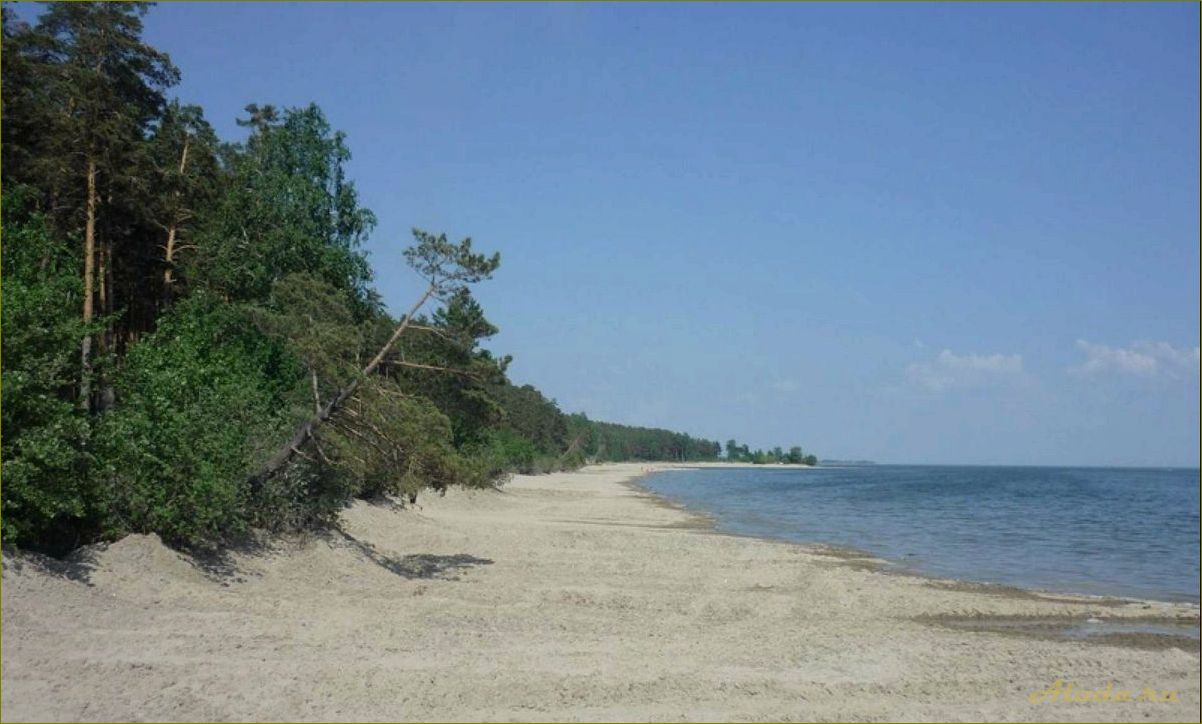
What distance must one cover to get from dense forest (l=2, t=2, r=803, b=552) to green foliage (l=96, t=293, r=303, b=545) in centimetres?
5

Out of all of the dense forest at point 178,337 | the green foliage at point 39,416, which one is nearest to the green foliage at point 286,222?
the dense forest at point 178,337

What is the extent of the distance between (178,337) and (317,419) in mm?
4551

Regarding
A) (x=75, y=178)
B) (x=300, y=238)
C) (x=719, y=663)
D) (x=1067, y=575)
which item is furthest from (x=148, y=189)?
(x=1067, y=575)

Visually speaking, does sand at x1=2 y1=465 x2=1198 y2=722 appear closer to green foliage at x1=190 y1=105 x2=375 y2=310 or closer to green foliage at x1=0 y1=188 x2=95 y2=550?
green foliage at x1=0 y1=188 x2=95 y2=550

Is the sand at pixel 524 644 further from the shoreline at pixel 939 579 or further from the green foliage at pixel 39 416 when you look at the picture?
the green foliage at pixel 39 416

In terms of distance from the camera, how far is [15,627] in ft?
36.6

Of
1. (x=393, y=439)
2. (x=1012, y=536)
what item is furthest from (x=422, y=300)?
(x=1012, y=536)

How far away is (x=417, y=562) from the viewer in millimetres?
22359

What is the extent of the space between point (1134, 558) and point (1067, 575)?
7035 mm

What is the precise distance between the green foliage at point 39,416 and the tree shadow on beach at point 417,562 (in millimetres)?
6932

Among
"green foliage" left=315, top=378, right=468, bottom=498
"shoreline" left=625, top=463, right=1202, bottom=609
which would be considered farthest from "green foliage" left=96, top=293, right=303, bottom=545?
"shoreline" left=625, top=463, right=1202, bottom=609

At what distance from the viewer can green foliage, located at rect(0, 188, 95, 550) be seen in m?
13.1

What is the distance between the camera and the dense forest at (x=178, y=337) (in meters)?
14.7

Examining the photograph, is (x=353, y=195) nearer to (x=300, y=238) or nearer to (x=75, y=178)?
(x=300, y=238)
